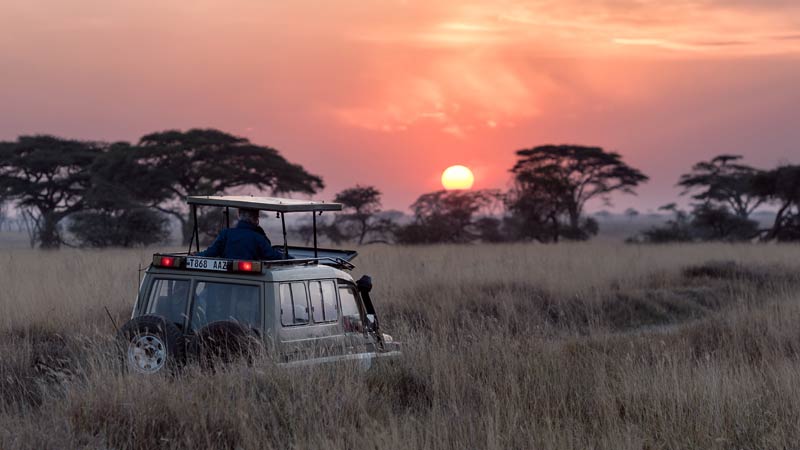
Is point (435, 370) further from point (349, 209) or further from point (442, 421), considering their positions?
point (349, 209)

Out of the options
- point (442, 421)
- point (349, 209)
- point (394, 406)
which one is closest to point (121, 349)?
point (394, 406)

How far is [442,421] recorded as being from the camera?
682 centimetres

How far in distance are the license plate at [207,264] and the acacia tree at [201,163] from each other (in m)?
30.0

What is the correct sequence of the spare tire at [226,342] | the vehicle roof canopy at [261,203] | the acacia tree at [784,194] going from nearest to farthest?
the spare tire at [226,342] → the vehicle roof canopy at [261,203] → the acacia tree at [784,194]

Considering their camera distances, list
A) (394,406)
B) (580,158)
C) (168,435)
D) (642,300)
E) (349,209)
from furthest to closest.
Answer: (580,158) < (349,209) < (642,300) < (394,406) < (168,435)

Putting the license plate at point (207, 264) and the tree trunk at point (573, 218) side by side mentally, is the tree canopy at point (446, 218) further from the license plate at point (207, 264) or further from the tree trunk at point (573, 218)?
the license plate at point (207, 264)

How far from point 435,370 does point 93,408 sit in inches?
120

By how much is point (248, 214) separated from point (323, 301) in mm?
1318

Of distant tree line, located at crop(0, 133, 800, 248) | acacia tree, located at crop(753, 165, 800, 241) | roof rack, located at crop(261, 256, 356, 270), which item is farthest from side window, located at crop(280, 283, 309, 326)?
acacia tree, located at crop(753, 165, 800, 241)

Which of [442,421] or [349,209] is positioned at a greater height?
[349,209]

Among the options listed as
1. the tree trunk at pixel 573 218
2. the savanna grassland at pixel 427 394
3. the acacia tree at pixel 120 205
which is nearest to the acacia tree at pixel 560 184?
the tree trunk at pixel 573 218

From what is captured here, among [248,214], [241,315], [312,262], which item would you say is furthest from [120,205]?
[241,315]

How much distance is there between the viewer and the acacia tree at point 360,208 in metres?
43.5

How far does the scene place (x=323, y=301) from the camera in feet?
26.6
